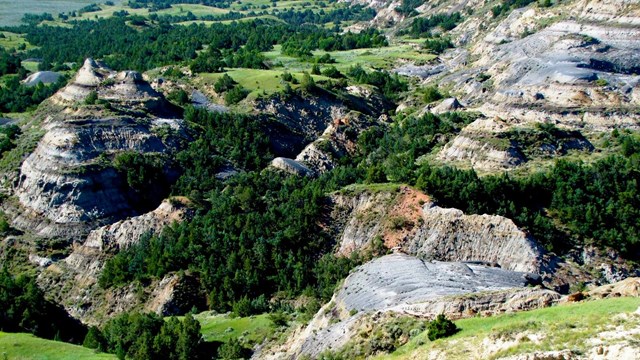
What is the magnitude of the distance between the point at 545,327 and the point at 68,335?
3821 centimetres

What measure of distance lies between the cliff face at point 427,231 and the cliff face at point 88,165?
974 inches

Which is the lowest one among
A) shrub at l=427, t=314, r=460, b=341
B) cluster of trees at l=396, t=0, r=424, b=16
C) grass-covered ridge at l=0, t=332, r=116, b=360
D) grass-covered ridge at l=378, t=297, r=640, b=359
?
grass-covered ridge at l=0, t=332, r=116, b=360

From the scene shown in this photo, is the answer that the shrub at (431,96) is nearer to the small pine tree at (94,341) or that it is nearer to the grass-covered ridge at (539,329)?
the small pine tree at (94,341)

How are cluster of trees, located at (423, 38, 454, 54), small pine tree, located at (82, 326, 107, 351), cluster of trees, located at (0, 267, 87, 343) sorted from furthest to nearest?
cluster of trees, located at (423, 38, 454, 54)
cluster of trees, located at (0, 267, 87, 343)
small pine tree, located at (82, 326, 107, 351)

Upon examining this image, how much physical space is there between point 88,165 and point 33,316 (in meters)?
23.4

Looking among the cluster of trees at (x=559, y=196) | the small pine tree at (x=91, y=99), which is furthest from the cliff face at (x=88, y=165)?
the cluster of trees at (x=559, y=196)

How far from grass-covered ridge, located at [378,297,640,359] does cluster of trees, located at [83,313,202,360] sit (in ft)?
58.3

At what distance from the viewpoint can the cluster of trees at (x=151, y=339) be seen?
151 feet

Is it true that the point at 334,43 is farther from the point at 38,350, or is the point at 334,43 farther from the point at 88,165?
the point at 38,350

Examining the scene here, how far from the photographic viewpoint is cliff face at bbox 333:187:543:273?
5203cm

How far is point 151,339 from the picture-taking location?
47.2 meters

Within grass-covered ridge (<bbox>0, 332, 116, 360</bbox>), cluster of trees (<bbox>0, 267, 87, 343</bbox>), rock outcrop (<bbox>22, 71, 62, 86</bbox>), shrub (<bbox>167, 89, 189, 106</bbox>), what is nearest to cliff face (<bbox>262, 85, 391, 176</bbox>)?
shrub (<bbox>167, 89, 189, 106</bbox>)

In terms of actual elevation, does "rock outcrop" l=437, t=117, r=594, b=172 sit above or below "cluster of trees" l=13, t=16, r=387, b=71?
above

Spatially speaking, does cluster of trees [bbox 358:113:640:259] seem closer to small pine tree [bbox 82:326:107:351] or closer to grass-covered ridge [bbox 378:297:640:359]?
grass-covered ridge [bbox 378:297:640:359]
